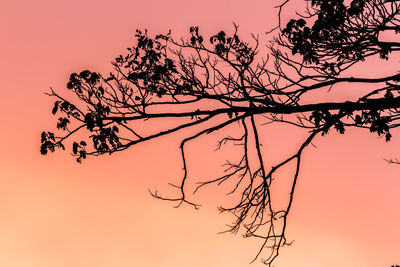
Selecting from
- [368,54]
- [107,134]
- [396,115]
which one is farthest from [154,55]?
[396,115]

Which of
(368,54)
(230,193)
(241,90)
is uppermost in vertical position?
(368,54)

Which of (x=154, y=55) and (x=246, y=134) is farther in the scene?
(x=154, y=55)

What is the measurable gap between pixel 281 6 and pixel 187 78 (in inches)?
68.1

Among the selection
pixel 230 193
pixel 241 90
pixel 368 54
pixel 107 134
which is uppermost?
pixel 368 54

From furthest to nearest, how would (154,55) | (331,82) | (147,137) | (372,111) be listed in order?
(154,55), (331,82), (147,137), (372,111)

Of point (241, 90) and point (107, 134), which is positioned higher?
point (241, 90)

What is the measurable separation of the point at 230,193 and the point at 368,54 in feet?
9.48

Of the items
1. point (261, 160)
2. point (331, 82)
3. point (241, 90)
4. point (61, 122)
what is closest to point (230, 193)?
point (261, 160)

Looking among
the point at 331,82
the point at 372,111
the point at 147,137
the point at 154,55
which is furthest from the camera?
the point at 154,55

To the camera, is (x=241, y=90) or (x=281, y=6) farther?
(x=281, y=6)

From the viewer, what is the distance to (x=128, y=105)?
25.1 ft

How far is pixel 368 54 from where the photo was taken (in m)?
7.98

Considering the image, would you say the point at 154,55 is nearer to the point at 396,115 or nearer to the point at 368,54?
the point at 368,54

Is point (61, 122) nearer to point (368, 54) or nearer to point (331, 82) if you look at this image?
point (331, 82)
